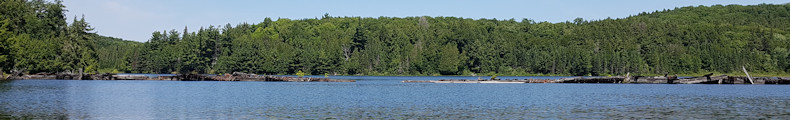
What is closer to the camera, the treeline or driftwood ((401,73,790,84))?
driftwood ((401,73,790,84))

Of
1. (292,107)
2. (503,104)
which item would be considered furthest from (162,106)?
(503,104)

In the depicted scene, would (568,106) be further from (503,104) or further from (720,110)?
(720,110)

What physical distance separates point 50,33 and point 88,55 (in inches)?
366

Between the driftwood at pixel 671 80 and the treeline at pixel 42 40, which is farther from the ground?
the treeline at pixel 42 40

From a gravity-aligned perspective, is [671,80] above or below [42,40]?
below

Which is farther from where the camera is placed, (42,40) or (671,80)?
(42,40)

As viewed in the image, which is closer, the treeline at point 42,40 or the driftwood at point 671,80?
the driftwood at point 671,80

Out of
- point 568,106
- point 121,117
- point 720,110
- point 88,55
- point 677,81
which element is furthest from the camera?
point 88,55

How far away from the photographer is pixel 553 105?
160 feet

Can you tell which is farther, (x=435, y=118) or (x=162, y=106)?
(x=162, y=106)

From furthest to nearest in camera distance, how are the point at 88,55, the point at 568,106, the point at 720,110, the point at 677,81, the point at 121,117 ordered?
1. the point at 88,55
2. the point at 677,81
3. the point at 568,106
4. the point at 720,110
5. the point at 121,117

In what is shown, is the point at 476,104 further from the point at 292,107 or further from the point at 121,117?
the point at 121,117

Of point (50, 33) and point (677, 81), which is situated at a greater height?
point (50, 33)

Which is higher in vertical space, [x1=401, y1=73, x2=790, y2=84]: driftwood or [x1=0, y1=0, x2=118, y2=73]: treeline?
[x1=0, y1=0, x2=118, y2=73]: treeline
